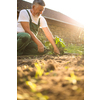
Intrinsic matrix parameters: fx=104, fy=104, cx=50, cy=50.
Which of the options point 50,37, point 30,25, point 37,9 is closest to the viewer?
point 37,9

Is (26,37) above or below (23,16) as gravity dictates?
below

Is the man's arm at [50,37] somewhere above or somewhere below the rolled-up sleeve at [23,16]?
below

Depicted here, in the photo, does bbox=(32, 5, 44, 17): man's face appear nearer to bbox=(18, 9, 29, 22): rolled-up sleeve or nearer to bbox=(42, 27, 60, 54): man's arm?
bbox=(18, 9, 29, 22): rolled-up sleeve

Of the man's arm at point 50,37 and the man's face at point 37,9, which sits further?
the man's arm at point 50,37

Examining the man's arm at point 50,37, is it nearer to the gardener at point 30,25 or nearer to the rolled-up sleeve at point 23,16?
the gardener at point 30,25

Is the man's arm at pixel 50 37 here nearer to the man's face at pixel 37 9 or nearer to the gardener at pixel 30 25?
the gardener at pixel 30 25

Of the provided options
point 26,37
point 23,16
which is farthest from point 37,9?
point 26,37

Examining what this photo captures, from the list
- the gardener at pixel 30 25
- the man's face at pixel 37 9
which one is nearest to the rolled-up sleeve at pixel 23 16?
the gardener at pixel 30 25

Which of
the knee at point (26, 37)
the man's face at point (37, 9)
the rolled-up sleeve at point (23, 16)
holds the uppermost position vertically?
the man's face at point (37, 9)

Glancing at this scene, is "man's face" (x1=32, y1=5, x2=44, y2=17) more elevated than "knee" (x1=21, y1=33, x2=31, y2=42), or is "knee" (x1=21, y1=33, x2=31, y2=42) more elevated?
"man's face" (x1=32, y1=5, x2=44, y2=17)

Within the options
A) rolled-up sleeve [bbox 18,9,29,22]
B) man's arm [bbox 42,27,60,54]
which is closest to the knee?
rolled-up sleeve [bbox 18,9,29,22]

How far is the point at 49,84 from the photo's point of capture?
0.66 m

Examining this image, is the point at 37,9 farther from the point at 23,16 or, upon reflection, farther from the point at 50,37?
the point at 50,37
